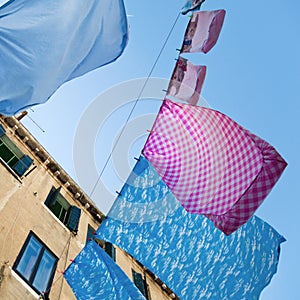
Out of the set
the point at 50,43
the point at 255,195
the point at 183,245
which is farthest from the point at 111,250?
the point at 50,43

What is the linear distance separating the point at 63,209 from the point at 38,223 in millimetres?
1795

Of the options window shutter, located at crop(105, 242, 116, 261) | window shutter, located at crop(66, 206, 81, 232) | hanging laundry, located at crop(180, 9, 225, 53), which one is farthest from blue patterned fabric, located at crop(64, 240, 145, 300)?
window shutter, located at crop(105, 242, 116, 261)

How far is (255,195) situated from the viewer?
21.5ft

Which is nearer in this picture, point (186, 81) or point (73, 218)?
point (186, 81)

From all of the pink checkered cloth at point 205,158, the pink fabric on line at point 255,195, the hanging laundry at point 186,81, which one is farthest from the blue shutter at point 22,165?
the pink fabric on line at point 255,195

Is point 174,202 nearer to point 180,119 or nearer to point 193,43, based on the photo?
point 180,119

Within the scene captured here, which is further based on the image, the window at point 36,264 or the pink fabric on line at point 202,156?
the window at point 36,264

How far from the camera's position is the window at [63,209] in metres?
10.5

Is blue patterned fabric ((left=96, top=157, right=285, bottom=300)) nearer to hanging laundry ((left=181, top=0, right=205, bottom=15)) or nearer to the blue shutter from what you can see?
hanging laundry ((left=181, top=0, right=205, bottom=15))

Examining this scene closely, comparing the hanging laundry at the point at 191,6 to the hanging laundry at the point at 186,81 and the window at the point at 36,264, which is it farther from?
the window at the point at 36,264

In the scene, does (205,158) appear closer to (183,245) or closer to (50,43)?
(183,245)

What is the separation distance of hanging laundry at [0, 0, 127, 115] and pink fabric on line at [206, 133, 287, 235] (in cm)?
331

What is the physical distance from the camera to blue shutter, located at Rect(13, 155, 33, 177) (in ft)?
32.1

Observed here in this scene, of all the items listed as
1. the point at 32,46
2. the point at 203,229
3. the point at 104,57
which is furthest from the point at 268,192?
the point at 32,46
